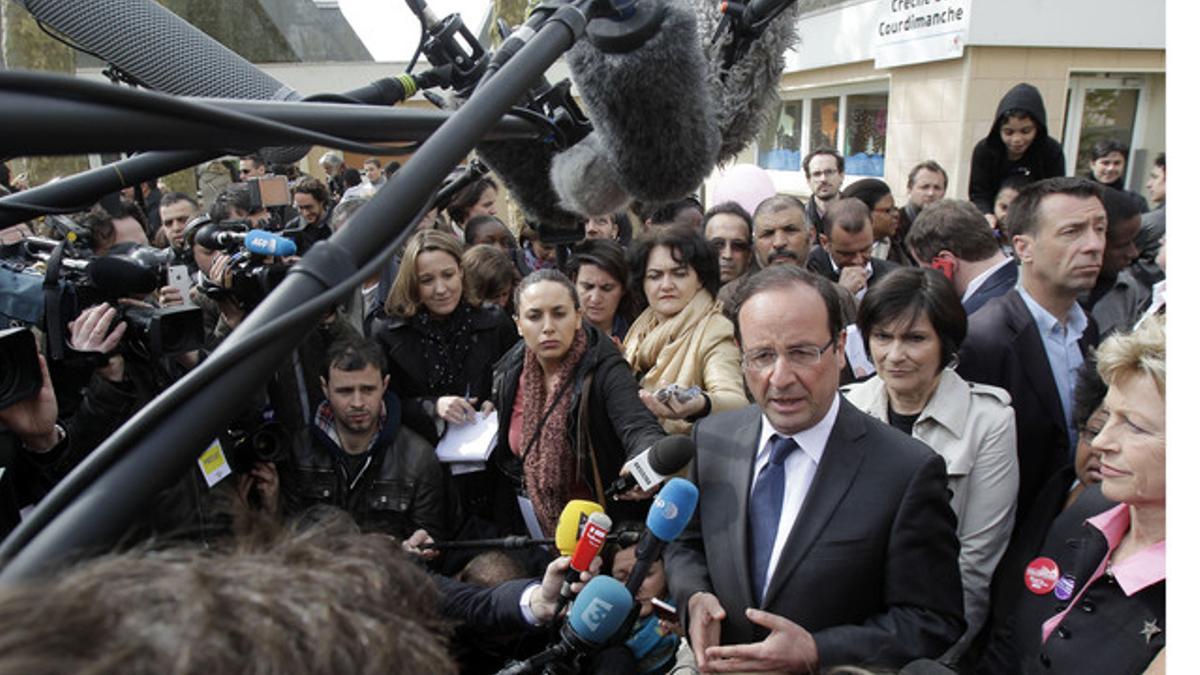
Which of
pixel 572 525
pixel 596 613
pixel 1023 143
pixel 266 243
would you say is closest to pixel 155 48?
pixel 266 243

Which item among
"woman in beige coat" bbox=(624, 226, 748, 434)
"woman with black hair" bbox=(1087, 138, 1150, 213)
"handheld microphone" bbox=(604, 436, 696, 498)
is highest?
"woman with black hair" bbox=(1087, 138, 1150, 213)

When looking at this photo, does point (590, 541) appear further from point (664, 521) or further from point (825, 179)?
point (825, 179)

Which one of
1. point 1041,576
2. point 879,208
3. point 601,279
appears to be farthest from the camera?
point 879,208

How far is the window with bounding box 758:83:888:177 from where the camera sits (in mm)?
10039

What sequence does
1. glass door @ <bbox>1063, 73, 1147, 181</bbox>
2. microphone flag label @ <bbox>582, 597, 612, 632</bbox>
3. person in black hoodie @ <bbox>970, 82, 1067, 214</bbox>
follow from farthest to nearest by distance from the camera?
glass door @ <bbox>1063, 73, 1147, 181</bbox>, person in black hoodie @ <bbox>970, 82, 1067, 214</bbox>, microphone flag label @ <bbox>582, 597, 612, 632</bbox>

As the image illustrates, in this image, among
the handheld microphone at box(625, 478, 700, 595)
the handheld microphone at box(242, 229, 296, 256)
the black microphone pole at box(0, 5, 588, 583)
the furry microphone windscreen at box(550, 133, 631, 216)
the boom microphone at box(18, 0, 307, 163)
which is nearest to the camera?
the black microphone pole at box(0, 5, 588, 583)

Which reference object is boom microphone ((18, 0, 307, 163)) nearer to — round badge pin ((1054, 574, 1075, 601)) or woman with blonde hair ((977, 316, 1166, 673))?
woman with blonde hair ((977, 316, 1166, 673))

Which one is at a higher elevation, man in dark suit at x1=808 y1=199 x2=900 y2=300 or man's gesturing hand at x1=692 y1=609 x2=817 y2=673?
man in dark suit at x1=808 y1=199 x2=900 y2=300

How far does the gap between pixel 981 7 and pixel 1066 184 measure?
5.93 m

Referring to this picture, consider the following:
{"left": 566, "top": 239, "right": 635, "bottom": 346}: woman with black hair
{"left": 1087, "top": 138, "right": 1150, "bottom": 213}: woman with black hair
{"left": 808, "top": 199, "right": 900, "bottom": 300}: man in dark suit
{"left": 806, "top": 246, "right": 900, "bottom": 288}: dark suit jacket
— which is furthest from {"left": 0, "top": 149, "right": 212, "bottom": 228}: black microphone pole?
{"left": 1087, "top": 138, "right": 1150, "bottom": 213}: woman with black hair

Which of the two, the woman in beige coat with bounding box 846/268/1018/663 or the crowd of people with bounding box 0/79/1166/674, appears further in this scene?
the woman in beige coat with bounding box 846/268/1018/663

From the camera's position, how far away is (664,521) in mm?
1524

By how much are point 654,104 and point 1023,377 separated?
2001mm

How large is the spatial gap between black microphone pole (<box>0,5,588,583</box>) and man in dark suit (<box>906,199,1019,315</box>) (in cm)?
290
